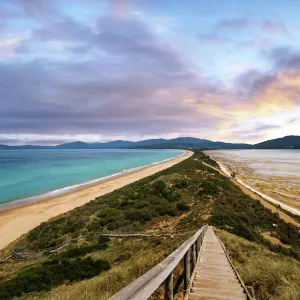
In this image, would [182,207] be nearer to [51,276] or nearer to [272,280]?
[51,276]

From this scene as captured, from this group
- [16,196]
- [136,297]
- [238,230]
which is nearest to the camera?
[136,297]

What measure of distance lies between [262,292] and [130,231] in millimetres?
11525

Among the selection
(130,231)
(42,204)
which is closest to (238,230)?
(130,231)

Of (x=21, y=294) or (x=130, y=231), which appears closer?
(x=21, y=294)

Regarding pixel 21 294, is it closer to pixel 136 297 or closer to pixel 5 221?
pixel 136 297

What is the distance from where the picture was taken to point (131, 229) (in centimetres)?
1673

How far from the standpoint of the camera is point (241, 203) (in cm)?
2395

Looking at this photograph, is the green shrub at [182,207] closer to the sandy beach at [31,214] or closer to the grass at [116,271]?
the grass at [116,271]

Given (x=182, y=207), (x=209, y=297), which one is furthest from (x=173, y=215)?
(x=209, y=297)

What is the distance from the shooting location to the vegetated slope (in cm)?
819

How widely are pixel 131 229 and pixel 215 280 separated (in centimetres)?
1177

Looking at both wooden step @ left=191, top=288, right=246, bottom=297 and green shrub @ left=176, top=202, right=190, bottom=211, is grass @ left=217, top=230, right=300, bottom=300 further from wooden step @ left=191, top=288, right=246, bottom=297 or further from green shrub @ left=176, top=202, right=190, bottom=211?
green shrub @ left=176, top=202, right=190, bottom=211

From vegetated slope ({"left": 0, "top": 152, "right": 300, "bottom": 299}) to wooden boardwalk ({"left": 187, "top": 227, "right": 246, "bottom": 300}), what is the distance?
89cm

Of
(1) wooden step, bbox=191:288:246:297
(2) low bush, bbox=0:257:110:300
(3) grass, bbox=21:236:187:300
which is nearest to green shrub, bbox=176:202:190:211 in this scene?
(3) grass, bbox=21:236:187:300
